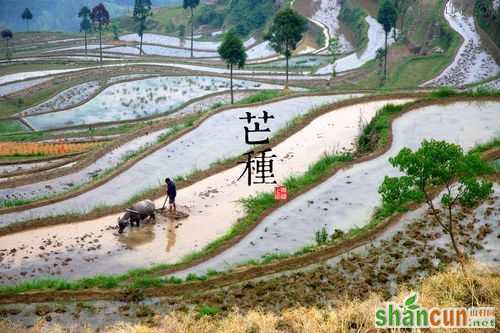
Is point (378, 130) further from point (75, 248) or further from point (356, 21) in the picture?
point (356, 21)

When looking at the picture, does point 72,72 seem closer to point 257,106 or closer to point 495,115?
point 257,106

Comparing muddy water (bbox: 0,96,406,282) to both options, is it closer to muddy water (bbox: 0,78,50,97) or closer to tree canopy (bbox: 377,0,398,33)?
tree canopy (bbox: 377,0,398,33)

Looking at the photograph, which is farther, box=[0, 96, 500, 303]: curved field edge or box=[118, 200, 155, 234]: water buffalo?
box=[118, 200, 155, 234]: water buffalo

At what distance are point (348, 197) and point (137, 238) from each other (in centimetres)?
701

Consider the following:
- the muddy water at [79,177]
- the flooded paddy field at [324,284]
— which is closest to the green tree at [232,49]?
the muddy water at [79,177]

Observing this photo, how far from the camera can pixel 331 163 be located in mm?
22766

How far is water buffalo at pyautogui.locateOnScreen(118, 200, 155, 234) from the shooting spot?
18.2 meters

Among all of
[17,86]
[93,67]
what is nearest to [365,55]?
[93,67]

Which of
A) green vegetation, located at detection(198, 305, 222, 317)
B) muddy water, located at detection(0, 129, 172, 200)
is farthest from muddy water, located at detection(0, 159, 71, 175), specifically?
green vegetation, located at detection(198, 305, 222, 317)

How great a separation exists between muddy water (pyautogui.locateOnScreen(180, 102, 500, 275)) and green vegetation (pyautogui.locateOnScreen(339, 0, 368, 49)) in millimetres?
46971

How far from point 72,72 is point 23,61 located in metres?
14.7

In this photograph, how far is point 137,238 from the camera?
17.8 metres

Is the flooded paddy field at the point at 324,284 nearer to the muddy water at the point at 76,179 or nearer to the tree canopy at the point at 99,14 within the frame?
the muddy water at the point at 76,179

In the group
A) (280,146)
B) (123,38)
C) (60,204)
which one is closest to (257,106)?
(280,146)
